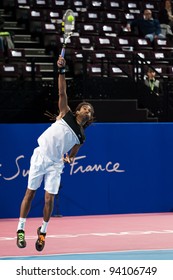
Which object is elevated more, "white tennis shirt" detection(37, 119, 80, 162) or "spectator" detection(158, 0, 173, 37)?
"white tennis shirt" detection(37, 119, 80, 162)

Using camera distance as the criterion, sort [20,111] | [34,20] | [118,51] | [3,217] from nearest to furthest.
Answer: [3,217], [20,111], [118,51], [34,20]

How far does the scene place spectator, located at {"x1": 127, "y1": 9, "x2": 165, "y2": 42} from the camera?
26.5 metres

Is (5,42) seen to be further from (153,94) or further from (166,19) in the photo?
(166,19)

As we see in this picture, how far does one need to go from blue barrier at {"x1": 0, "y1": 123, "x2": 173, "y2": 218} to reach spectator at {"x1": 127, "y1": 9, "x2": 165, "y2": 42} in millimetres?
7617

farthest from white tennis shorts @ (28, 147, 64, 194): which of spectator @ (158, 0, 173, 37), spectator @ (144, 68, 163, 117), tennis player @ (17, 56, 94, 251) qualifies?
spectator @ (158, 0, 173, 37)

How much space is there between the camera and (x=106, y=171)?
19.0 meters

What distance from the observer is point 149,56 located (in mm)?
24938

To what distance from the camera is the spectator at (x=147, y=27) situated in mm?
26531

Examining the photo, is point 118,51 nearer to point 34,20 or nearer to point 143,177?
point 34,20

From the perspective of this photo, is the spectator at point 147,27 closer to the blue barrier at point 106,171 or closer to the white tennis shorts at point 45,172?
the blue barrier at point 106,171

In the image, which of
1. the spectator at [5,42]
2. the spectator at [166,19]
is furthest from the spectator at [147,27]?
the spectator at [5,42]

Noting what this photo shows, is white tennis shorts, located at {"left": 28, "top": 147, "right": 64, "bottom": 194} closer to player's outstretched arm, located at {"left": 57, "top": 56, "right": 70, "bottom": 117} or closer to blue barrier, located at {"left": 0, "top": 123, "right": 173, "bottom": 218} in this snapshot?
player's outstretched arm, located at {"left": 57, "top": 56, "right": 70, "bottom": 117}

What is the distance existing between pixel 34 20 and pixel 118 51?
3.03 meters
